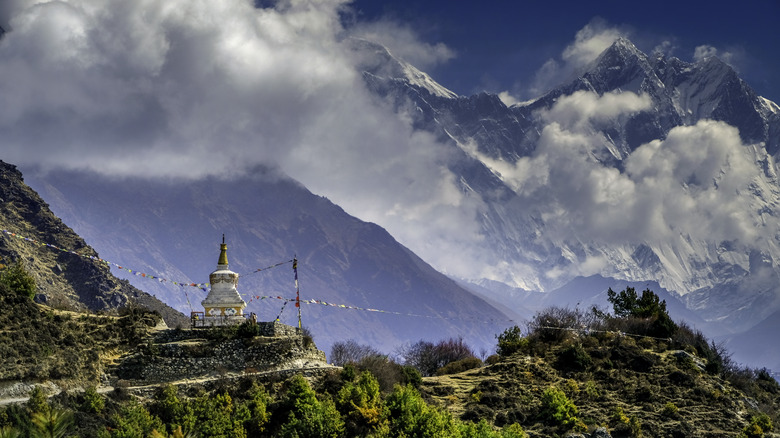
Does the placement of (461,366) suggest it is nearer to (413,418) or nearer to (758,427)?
(758,427)

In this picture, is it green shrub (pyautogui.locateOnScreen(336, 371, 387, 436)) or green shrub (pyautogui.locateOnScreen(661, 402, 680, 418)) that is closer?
green shrub (pyautogui.locateOnScreen(336, 371, 387, 436))

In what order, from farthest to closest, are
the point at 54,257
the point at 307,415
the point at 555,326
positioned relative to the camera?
the point at 54,257 → the point at 555,326 → the point at 307,415


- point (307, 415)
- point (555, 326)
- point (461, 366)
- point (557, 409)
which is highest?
point (555, 326)

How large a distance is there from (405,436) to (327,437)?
439cm

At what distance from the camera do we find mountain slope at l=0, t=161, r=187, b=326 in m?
148

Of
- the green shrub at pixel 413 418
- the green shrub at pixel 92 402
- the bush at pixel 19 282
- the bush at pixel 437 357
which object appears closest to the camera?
the green shrub at pixel 92 402

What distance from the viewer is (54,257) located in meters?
159

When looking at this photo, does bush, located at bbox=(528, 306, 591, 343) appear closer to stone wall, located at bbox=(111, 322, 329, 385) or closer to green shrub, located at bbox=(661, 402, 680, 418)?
green shrub, located at bbox=(661, 402, 680, 418)

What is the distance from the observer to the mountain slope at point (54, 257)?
148m

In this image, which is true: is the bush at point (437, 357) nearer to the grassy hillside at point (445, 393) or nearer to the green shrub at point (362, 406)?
the grassy hillside at point (445, 393)

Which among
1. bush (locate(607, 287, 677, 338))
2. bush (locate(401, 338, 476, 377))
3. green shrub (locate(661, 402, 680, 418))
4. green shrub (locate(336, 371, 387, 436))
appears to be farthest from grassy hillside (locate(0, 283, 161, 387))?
bush (locate(401, 338, 476, 377))

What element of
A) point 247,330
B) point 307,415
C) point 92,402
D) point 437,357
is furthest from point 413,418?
point 437,357

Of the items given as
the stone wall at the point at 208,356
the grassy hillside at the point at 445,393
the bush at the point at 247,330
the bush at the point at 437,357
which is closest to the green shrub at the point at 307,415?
the grassy hillside at the point at 445,393

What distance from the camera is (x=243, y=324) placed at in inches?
2125
